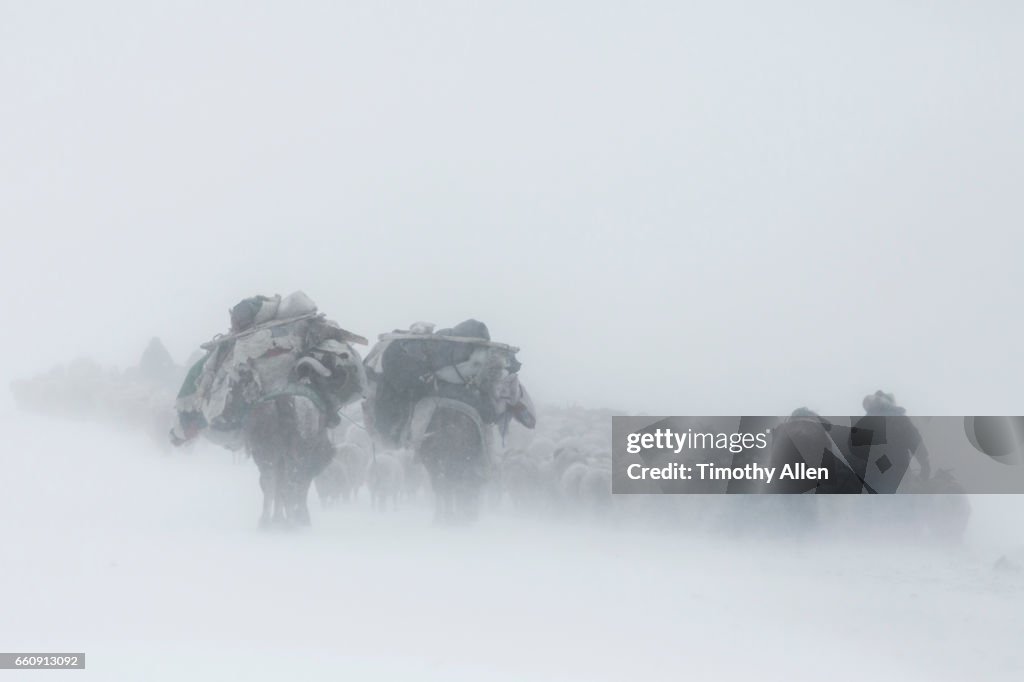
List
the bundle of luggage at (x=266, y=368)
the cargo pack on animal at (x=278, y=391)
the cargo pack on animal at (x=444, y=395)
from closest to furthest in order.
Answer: the cargo pack on animal at (x=278, y=391) < the bundle of luggage at (x=266, y=368) < the cargo pack on animal at (x=444, y=395)

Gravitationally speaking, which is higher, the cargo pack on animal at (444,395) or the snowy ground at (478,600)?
the cargo pack on animal at (444,395)

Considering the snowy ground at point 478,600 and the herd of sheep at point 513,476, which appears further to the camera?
the herd of sheep at point 513,476

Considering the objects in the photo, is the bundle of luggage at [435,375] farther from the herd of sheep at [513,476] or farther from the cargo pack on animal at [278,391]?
the cargo pack on animal at [278,391]

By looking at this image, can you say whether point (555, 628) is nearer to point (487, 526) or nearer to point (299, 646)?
point (299, 646)

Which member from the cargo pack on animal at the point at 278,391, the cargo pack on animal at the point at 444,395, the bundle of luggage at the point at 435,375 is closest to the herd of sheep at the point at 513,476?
the cargo pack on animal at the point at 444,395

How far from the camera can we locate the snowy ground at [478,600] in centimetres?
525

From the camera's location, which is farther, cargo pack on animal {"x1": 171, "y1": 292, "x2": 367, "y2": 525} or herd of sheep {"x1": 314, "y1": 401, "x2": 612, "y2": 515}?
herd of sheep {"x1": 314, "y1": 401, "x2": 612, "y2": 515}

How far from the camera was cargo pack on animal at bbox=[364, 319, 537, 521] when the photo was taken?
361 inches

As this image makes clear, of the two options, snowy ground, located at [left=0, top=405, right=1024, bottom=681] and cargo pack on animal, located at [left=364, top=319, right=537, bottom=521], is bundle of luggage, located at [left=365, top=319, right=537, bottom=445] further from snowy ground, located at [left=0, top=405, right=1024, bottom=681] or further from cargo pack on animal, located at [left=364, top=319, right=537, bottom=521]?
snowy ground, located at [left=0, top=405, right=1024, bottom=681]

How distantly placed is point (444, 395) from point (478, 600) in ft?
10.6

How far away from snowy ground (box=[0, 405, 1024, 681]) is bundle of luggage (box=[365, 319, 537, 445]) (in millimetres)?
1215

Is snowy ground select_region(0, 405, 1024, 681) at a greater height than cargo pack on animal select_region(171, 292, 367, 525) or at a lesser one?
lesser

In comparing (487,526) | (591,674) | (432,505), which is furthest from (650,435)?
(591,674)

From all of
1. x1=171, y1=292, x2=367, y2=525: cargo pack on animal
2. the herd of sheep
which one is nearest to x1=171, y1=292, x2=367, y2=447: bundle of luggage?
x1=171, y1=292, x2=367, y2=525: cargo pack on animal
